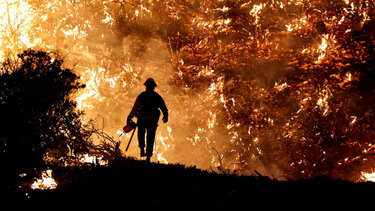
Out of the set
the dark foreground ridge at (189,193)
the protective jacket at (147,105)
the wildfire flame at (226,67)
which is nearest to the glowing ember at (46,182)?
the dark foreground ridge at (189,193)

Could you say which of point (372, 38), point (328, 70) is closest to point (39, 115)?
point (328, 70)

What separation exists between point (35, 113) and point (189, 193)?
16.3 ft

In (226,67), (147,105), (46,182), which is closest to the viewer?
(147,105)

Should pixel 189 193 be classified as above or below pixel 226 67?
below

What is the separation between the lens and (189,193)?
344 cm

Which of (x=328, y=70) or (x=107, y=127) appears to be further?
(x=107, y=127)

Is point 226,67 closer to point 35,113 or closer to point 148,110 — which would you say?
point 148,110

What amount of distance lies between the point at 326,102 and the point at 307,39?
→ 4.15 m

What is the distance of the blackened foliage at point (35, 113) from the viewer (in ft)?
19.5

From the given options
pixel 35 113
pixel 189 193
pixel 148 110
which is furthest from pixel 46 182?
pixel 189 193

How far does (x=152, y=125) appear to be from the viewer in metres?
6.67

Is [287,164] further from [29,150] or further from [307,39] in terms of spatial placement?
Result: [29,150]

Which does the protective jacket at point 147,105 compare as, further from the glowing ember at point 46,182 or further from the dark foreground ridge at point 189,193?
the glowing ember at point 46,182

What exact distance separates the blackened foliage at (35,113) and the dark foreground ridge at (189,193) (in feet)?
5.73
